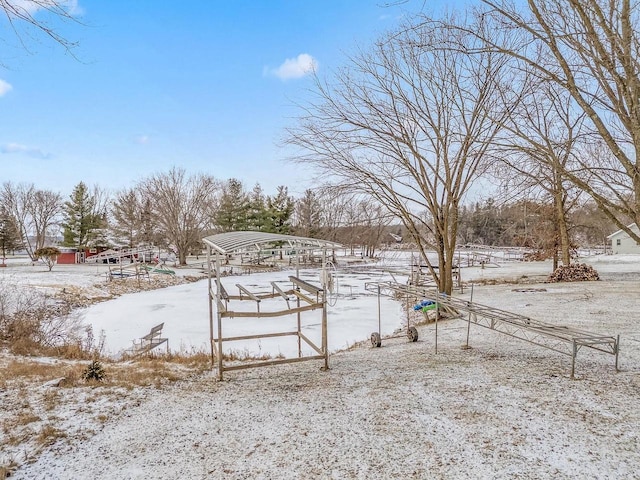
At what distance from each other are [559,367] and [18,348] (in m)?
9.63

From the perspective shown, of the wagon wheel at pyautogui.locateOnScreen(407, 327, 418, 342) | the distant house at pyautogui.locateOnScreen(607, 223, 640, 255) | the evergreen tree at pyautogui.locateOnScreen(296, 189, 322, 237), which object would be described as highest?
the evergreen tree at pyautogui.locateOnScreen(296, 189, 322, 237)

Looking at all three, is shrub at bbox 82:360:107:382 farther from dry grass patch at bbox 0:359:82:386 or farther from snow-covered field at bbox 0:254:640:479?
snow-covered field at bbox 0:254:640:479

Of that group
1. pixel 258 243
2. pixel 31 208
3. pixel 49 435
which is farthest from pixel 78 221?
pixel 49 435

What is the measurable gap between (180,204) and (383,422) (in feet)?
103

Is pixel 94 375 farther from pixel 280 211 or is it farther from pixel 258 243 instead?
pixel 280 211

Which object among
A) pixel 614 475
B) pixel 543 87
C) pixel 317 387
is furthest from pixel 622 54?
pixel 317 387

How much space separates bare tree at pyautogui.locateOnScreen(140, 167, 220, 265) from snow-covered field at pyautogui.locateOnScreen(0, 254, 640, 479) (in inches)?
1121

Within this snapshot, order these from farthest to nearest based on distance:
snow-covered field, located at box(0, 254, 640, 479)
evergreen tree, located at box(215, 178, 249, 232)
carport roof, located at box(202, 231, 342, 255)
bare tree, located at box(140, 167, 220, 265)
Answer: evergreen tree, located at box(215, 178, 249, 232) < bare tree, located at box(140, 167, 220, 265) < carport roof, located at box(202, 231, 342, 255) < snow-covered field, located at box(0, 254, 640, 479)

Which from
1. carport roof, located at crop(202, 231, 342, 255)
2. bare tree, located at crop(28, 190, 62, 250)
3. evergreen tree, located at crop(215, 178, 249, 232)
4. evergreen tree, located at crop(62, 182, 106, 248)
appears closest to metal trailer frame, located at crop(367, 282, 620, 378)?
carport roof, located at crop(202, 231, 342, 255)

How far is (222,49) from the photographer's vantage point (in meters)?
11.4

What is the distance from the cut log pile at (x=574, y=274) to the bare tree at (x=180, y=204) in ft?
88.5

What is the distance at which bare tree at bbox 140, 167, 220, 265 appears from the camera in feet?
102

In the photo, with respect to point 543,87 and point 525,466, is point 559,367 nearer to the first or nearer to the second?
point 525,466

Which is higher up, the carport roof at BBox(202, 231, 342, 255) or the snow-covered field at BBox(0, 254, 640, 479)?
the carport roof at BBox(202, 231, 342, 255)
